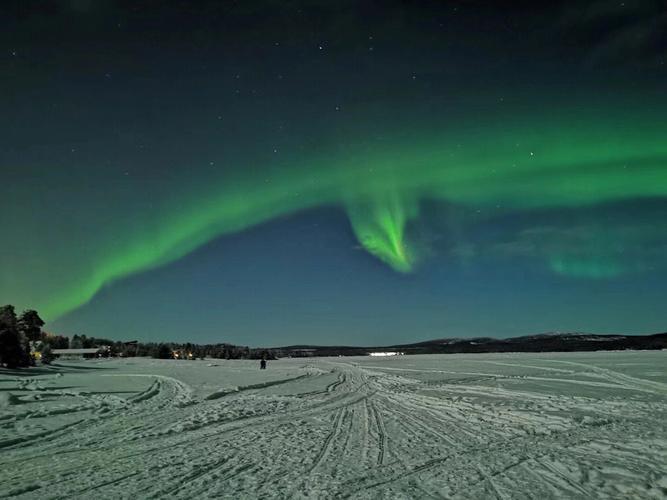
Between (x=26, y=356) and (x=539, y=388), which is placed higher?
(x=26, y=356)

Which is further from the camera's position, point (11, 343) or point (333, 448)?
point (11, 343)

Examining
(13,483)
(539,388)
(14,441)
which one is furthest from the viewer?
(539,388)

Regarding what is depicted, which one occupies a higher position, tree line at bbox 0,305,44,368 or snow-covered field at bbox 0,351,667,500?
tree line at bbox 0,305,44,368

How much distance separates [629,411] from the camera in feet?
43.1

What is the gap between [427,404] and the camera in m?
15.6

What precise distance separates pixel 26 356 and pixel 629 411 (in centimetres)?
4794

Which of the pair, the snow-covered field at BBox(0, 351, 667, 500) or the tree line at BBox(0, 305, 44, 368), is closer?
the snow-covered field at BBox(0, 351, 667, 500)

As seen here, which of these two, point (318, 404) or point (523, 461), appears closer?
point (523, 461)

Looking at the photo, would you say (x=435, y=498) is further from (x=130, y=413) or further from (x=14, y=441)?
(x=130, y=413)

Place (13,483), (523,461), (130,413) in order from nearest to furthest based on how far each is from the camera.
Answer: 1. (13,483)
2. (523,461)
3. (130,413)

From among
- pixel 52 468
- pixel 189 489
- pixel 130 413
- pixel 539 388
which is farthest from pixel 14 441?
pixel 539 388

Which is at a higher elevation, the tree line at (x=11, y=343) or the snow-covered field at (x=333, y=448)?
the tree line at (x=11, y=343)

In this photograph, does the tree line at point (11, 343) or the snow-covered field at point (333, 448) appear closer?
the snow-covered field at point (333, 448)

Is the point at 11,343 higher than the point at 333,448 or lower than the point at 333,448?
higher
